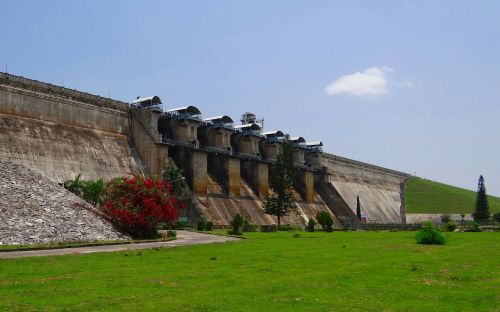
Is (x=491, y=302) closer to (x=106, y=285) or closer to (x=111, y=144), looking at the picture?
(x=106, y=285)

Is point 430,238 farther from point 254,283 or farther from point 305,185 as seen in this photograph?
point 305,185

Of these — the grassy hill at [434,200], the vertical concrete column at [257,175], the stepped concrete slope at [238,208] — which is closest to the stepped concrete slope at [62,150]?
the stepped concrete slope at [238,208]

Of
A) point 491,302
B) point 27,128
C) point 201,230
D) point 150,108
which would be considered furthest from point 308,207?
point 491,302

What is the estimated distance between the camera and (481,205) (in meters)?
94.2

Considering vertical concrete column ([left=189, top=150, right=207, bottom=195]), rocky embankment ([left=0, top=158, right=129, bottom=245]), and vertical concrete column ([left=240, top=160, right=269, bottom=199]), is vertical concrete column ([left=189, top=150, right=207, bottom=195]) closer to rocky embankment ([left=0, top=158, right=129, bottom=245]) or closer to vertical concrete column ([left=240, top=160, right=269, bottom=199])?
vertical concrete column ([left=240, top=160, right=269, bottom=199])

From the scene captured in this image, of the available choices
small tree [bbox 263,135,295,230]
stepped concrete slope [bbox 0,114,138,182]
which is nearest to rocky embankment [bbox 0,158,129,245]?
stepped concrete slope [bbox 0,114,138,182]

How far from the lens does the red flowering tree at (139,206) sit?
3834 centimetres

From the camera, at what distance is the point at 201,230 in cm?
5084

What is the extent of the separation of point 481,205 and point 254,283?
88.2 meters

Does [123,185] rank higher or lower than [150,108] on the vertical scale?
lower

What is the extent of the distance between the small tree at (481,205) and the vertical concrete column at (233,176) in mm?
43844

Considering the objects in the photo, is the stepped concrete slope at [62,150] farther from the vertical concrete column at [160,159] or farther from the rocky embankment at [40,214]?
the rocky embankment at [40,214]

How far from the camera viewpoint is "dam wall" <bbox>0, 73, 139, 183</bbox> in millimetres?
52062

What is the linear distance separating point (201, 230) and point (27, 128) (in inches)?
807
